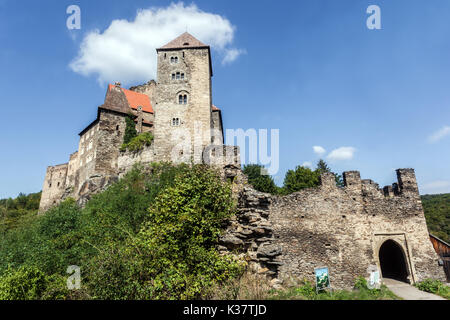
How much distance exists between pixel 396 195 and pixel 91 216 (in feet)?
63.1

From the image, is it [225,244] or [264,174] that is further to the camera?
[264,174]

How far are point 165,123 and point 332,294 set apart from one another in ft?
87.2

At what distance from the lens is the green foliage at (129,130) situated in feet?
113

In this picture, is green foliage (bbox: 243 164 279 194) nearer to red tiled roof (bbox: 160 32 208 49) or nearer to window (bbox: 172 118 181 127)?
window (bbox: 172 118 181 127)

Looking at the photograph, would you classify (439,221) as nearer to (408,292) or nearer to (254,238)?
(408,292)

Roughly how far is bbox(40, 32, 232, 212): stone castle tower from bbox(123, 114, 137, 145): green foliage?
2.61ft

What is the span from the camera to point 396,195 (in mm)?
16062

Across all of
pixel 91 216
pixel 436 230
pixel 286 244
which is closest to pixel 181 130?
pixel 91 216

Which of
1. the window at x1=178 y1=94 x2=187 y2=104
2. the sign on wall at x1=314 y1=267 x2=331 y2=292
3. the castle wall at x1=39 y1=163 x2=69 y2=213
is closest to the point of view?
the sign on wall at x1=314 y1=267 x2=331 y2=292

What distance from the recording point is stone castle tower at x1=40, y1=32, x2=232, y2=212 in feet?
100

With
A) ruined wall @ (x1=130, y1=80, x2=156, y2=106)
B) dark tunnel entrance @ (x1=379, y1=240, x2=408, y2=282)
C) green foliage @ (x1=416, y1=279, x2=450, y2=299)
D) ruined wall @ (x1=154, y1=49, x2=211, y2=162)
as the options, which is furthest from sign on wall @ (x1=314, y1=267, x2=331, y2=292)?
ruined wall @ (x1=130, y1=80, x2=156, y2=106)

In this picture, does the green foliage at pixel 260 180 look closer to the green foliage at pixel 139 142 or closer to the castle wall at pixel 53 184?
the green foliage at pixel 139 142

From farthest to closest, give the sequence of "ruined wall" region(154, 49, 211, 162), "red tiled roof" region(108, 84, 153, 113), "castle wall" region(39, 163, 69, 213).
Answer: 1. "castle wall" region(39, 163, 69, 213)
2. "red tiled roof" region(108, 84, 153, 113)
3. "ruined wall" region(154, 49, 211, 162)
